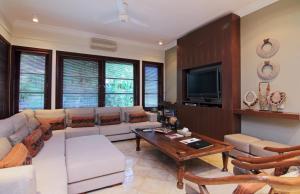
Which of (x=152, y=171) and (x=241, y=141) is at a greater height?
(x=241, y=141)

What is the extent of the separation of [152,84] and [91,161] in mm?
4163

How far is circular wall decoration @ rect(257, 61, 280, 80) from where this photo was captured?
2977mm

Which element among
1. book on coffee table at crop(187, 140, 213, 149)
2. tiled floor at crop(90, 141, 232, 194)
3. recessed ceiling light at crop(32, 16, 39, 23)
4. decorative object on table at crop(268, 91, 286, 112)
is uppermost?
recessed ceiling light at crop(32, 16, 39, 23)

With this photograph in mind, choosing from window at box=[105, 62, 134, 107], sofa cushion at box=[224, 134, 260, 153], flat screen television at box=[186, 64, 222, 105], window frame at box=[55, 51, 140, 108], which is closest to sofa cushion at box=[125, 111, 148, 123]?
window at box=[105, 62, 134, 107]

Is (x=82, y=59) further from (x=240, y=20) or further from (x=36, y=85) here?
(x=240, y=20)

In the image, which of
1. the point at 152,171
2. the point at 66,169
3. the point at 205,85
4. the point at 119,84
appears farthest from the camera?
the point at 119,84

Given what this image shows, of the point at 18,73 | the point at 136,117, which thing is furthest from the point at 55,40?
the point at 136,117

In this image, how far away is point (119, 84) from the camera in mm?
5254

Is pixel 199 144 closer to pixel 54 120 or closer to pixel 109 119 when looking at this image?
pixel 109 119

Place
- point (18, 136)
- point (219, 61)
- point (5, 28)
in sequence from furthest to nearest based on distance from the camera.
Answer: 1. point (219, 61)
2. point (5, 28)
3. point (18, 136)

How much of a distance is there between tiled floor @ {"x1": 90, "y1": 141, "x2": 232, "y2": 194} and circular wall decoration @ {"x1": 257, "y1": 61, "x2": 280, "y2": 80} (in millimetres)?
1703

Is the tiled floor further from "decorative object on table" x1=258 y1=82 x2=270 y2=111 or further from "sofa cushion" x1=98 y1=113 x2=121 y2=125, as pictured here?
"decorative object on table" x1=258 y1=82 x2=270 y2=111

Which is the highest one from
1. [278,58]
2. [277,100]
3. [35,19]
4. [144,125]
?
[35,19]

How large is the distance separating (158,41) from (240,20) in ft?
8.03
